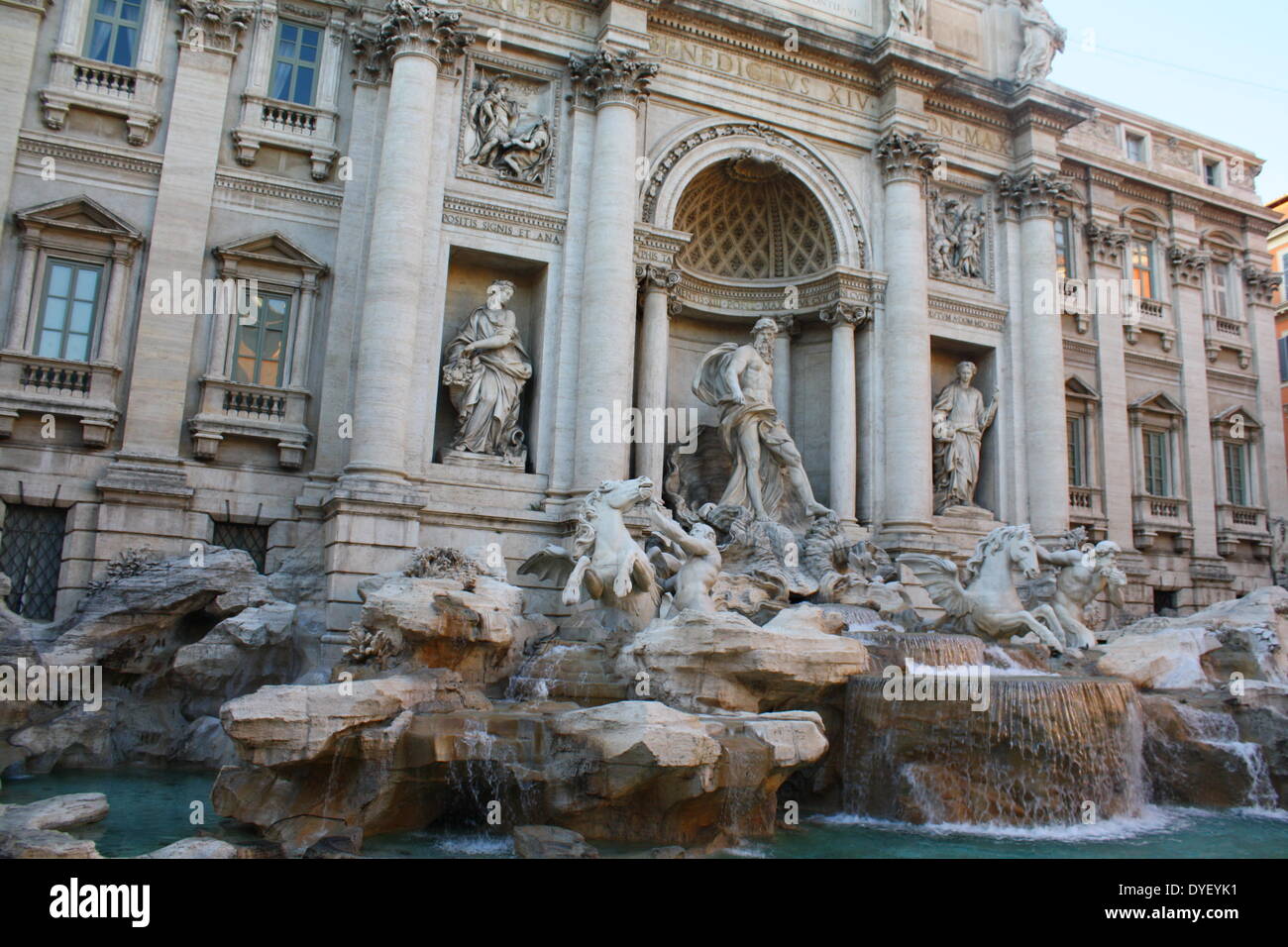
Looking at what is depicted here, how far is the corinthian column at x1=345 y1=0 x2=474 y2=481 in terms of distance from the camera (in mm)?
14469

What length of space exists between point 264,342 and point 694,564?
7656 mm

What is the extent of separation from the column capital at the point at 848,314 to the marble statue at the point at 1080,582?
5714mm

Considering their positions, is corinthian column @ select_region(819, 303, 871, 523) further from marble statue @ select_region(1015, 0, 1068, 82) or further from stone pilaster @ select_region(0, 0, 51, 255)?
stone pilaster @ select_region(0, 0, 51, 255)

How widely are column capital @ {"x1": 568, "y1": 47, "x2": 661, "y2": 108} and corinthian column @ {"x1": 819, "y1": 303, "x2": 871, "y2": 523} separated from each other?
531 centimetres

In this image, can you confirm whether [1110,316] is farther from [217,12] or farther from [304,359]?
[217,12]

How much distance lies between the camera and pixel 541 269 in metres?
16.8

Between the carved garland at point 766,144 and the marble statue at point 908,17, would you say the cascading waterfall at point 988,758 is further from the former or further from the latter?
the marble statue at point 908,17

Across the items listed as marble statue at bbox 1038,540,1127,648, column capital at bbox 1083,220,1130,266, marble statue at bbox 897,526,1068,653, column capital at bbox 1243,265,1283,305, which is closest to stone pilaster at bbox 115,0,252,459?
marble statue at bbox 897,526,1068,653

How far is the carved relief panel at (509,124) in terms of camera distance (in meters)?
16.5

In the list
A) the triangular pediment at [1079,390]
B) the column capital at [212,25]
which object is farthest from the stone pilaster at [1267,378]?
the column capital at [212,25]

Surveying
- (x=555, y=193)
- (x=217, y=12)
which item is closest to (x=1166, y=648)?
(x=555, y=193)

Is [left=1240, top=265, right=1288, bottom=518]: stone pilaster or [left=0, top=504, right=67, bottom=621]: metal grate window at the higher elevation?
[left=1240, top=265, right=1288, bottom=518]: stone pilaster

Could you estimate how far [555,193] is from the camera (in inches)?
661

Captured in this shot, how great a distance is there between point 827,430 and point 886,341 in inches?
78.4
